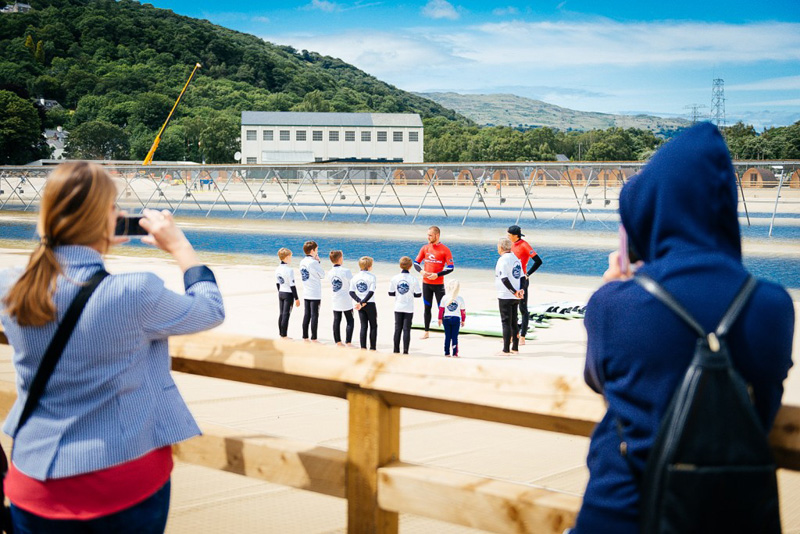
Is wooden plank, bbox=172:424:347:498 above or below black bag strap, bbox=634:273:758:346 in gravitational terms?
below

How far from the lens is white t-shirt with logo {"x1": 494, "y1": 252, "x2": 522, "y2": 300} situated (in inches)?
409

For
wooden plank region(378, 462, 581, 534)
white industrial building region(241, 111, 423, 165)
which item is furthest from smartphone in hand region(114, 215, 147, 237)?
white industrial building region(241, 111, 423, 165)

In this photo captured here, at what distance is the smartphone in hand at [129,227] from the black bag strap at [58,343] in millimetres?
200

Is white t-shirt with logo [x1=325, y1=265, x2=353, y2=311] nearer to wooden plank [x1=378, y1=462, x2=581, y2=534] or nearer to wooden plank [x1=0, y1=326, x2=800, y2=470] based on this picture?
wooden plank [x1=0, y1=326, x2=800, y2=470]

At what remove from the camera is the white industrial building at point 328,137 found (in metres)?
110

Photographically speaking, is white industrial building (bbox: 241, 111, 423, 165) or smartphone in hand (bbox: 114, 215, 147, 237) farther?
white industrial building (bbox: 241, 111, 423, 165)

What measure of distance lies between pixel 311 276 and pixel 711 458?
31.6 ft

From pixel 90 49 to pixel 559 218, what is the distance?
483 feet

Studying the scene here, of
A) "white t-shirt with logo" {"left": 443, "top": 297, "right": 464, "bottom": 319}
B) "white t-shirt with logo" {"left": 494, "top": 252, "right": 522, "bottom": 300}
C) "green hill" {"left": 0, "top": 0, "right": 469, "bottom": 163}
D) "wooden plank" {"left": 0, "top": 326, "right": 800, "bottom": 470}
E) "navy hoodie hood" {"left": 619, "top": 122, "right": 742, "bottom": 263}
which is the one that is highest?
"green hill" {"left": 0, "top": 0, "right": 469, "bottom": 163}

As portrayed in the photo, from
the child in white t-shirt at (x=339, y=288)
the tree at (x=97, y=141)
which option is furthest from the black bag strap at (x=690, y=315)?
the tree at (x=97, y=141)

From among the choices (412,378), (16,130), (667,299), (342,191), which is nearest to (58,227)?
(412,378)

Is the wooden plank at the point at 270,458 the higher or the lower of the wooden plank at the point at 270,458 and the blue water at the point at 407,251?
the higher

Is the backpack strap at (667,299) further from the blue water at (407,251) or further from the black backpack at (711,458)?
the blue water at (407,251)

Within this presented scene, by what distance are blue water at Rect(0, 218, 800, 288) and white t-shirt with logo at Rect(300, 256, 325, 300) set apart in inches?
551
